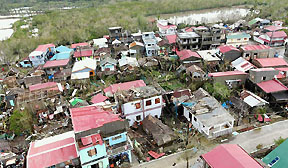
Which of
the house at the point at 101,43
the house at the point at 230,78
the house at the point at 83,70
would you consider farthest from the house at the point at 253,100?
the house at the point at 101,43

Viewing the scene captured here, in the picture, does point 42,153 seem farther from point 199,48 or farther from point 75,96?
point 199,48

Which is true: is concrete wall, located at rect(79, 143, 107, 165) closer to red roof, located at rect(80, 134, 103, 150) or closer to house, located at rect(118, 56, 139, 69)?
red roof, located at rect(80, 134, 103, 150)

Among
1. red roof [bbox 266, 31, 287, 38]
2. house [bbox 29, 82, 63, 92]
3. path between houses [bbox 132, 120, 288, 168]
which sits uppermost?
red roof [bbox 266, 31, 287, 38]

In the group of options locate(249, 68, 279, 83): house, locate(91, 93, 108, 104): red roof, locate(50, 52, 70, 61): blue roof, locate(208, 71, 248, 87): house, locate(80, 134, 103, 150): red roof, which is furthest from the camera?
locate(50, 52, 70, 61): blue roof

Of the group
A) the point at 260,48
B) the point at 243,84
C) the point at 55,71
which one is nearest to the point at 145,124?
the point at 243,84

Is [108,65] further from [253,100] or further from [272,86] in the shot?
[272,86]

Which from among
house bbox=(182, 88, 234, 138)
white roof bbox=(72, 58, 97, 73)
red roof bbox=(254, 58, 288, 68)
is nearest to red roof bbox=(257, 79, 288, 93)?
red roof bbox=(254, 58, 288, 68)

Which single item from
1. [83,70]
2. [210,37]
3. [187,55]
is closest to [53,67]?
[83,70]
